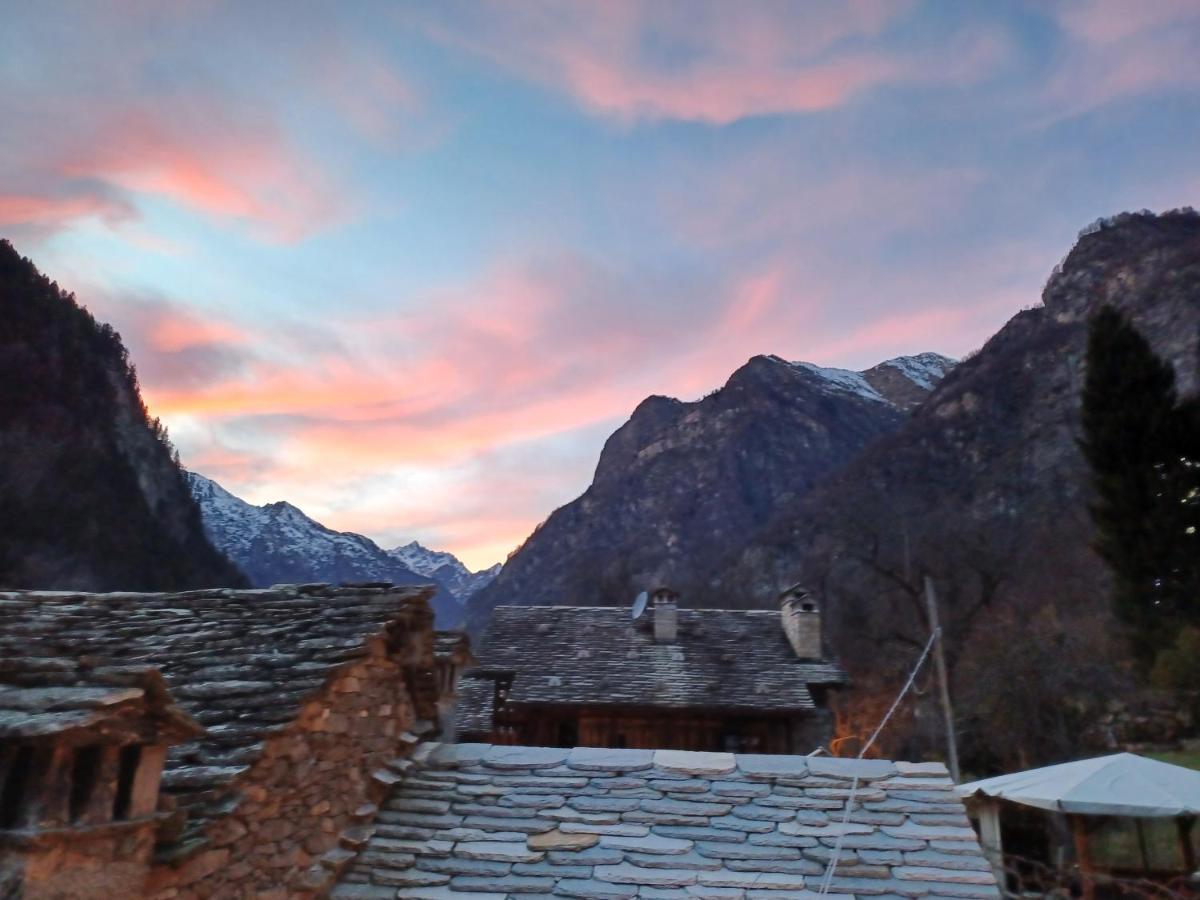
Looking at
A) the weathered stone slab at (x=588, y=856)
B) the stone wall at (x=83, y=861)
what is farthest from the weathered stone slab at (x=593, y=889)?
the stone wall at (x=83, y=861)

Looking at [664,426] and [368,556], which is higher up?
[664,426]

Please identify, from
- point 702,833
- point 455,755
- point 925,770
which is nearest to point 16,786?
point 455,755

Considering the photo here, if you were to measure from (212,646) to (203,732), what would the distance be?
180cm

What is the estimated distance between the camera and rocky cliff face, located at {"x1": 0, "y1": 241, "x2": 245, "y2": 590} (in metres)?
52.1

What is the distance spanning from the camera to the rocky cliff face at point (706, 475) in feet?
274

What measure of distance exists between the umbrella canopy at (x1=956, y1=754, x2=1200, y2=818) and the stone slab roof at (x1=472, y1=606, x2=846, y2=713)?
760 cm

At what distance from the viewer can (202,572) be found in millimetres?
64375

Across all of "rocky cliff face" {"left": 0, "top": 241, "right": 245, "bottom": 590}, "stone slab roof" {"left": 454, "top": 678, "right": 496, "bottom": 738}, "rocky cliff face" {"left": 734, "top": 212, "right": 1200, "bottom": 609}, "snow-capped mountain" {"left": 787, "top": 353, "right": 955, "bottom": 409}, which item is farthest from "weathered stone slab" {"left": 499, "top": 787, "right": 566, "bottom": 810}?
"snow-capped mountain" {"left": 787, "top": 353, "right": 955, "bottom": 409}

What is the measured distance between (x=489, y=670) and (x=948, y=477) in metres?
48.5

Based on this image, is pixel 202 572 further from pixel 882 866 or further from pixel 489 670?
pixel 882 866

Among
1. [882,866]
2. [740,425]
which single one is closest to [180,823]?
[882,866]

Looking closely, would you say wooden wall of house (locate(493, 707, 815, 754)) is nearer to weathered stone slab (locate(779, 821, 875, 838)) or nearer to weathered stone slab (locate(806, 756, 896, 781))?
weathered stone slab (locate(806, 756, 896, 781))

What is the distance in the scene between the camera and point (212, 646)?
18.4 feet

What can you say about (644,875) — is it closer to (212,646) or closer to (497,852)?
(497,852)
